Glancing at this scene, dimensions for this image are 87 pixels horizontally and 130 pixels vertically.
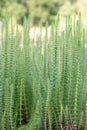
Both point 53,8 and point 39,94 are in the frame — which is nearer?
point 39,94

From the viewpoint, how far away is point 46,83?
142 cm

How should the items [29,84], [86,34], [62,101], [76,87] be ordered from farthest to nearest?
[86,34]
[29,84]
[62,101]
[76,87]

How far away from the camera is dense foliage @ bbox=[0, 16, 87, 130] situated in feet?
4.43

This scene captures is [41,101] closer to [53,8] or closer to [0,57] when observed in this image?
[0,57]

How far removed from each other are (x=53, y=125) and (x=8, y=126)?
7.1 inches

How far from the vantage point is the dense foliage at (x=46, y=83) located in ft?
4.43

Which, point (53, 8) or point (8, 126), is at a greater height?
point (53, 8)

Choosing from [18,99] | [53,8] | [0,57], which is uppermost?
[53,8]

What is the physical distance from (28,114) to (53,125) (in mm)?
136

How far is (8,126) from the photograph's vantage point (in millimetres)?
1369

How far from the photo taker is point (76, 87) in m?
1.34

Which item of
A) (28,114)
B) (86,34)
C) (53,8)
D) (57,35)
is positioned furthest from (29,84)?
(53,8)

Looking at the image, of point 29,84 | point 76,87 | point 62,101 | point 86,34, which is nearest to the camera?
point 76,87

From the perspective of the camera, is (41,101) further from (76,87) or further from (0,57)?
(0,57)
